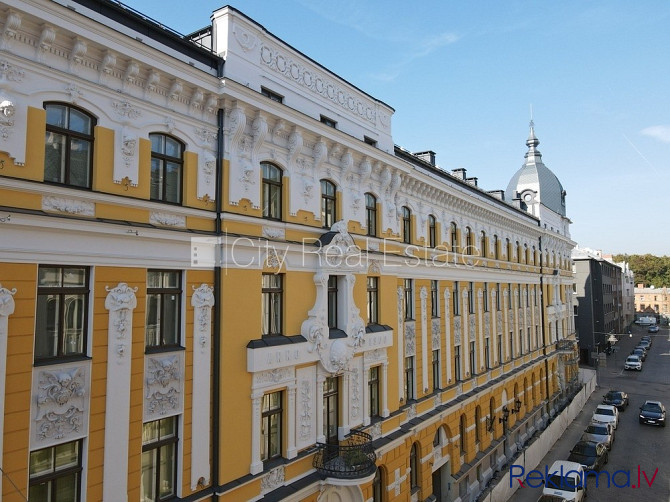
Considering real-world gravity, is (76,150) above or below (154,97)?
below

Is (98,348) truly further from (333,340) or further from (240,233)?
(333,340)

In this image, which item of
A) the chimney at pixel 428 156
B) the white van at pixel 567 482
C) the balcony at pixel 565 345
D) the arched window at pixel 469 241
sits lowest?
the white van at pixel 567 482

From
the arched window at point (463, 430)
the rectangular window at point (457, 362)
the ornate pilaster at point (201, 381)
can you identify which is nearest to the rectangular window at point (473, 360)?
the rectangular window at point (457, 362)

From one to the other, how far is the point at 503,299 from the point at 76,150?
25.3 metres

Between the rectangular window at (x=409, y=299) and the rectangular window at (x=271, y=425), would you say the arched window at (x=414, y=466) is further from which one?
the rectangular window at (x=271, y=425)

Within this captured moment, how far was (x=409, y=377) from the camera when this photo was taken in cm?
1859

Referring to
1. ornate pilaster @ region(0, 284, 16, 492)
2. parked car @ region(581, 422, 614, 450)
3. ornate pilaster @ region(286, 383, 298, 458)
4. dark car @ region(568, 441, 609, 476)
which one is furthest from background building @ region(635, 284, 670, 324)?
ornate pilaster @ region(0, 284, 16, 492)

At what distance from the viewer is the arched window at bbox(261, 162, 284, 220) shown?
491 inches

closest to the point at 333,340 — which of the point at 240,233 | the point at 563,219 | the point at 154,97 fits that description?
the point at 240,233

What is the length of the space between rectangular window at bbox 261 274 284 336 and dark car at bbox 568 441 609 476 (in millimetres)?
19543

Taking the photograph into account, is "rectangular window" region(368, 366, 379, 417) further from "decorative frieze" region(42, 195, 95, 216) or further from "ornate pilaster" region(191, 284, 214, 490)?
"decorative frieze" region(42, 195, 95, 216)

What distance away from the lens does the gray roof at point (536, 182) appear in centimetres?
3972

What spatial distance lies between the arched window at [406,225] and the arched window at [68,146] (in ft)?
41.3

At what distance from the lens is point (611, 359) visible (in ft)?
198
